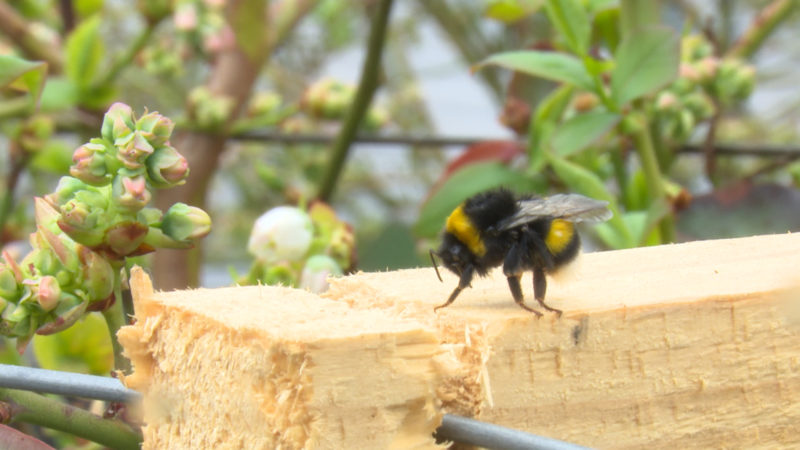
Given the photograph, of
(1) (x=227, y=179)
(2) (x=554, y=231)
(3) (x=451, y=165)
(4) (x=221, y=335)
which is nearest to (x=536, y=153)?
(3) (x=451, y=165)

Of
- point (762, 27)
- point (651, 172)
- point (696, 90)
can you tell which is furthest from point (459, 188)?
point (762, 27)

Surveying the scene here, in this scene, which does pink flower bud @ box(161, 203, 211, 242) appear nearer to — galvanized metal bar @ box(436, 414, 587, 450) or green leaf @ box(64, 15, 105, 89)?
galvanized metal bar @ box(436, 414, 587, 450)

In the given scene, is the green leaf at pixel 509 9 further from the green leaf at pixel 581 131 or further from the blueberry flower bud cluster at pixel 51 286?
the blueberry flower bud cluster at pixel 51 286

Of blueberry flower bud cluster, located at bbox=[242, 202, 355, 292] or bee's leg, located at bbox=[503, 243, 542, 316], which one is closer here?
bee's leg, located at bbox=[503, 243, 542, 316]

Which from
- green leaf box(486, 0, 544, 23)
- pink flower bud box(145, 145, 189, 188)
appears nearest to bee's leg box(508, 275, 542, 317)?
pink flower bud box(145, 145, 189, 188)

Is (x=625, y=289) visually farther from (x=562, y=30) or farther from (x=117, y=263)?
(x=562, y=30)

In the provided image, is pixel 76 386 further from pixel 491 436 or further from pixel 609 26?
pixel 609 26

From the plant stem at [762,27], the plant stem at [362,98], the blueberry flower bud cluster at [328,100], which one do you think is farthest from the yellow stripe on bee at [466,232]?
the plant stem at [762,27]
